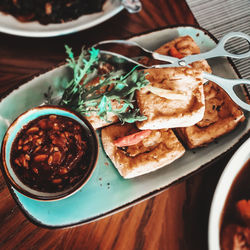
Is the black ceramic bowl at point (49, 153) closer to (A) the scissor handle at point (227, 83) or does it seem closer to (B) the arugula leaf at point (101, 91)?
(B) the arugula leaf at point (101, 91)

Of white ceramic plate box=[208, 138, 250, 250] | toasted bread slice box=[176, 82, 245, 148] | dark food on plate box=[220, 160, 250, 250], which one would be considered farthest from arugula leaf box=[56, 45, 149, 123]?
dark food on plate box=[220, 160, 250, 250]

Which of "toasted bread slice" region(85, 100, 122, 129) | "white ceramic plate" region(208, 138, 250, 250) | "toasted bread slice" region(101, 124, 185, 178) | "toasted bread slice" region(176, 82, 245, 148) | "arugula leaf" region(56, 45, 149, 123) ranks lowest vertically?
"white ceramic plate" region(208, 138, 250, 250)

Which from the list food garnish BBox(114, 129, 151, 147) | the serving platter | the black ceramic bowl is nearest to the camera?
the black ceramic bowl

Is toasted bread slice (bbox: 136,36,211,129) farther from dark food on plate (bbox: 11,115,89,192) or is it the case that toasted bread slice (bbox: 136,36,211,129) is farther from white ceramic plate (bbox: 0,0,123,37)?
white ceramic plate (bbox: 0,0,123,37)

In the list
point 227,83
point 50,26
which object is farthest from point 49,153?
point 227,83

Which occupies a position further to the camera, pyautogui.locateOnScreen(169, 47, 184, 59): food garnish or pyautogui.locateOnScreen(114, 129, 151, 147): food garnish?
pyautogui.locateOnScreen(169, 47, 184, 59): food garnish

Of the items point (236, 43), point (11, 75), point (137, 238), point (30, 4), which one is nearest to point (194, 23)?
point (236, 43)
